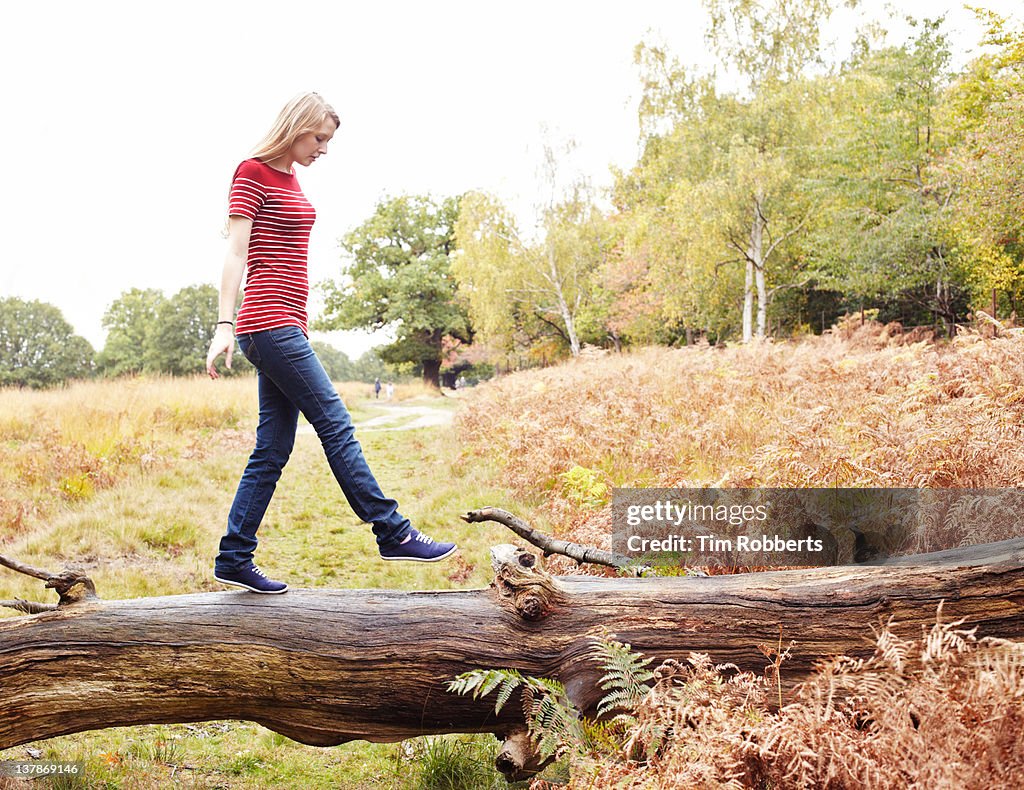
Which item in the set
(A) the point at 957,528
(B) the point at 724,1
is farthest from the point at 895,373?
(B) the point at 724,1

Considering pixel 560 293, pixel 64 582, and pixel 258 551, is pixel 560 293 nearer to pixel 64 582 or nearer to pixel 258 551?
pixel 258 551

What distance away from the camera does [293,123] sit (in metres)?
3.20

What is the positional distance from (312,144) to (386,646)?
223 centimetres

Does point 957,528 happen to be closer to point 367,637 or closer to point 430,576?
point 367,637

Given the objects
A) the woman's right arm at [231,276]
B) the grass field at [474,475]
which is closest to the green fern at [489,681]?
the grass field at [474,475]

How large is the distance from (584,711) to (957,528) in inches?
99.6

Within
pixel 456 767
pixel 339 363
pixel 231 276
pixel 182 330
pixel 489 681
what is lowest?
pixel 456 767

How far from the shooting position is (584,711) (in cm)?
292

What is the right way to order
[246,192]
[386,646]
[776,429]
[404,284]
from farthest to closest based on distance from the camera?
1. [404,284]
2. [776,429]
3. [246,192]
4. [386,646]

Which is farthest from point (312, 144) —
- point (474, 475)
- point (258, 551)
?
point (474, 475)

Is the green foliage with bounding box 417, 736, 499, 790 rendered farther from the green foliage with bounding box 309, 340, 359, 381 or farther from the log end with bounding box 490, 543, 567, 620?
the green foliage with bounding box 309, 340, 359, 381

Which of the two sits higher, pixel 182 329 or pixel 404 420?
pixel 182 329

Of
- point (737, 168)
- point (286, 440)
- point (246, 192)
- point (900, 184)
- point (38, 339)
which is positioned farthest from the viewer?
point (38, 339)

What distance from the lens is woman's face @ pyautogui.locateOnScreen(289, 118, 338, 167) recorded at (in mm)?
3230
